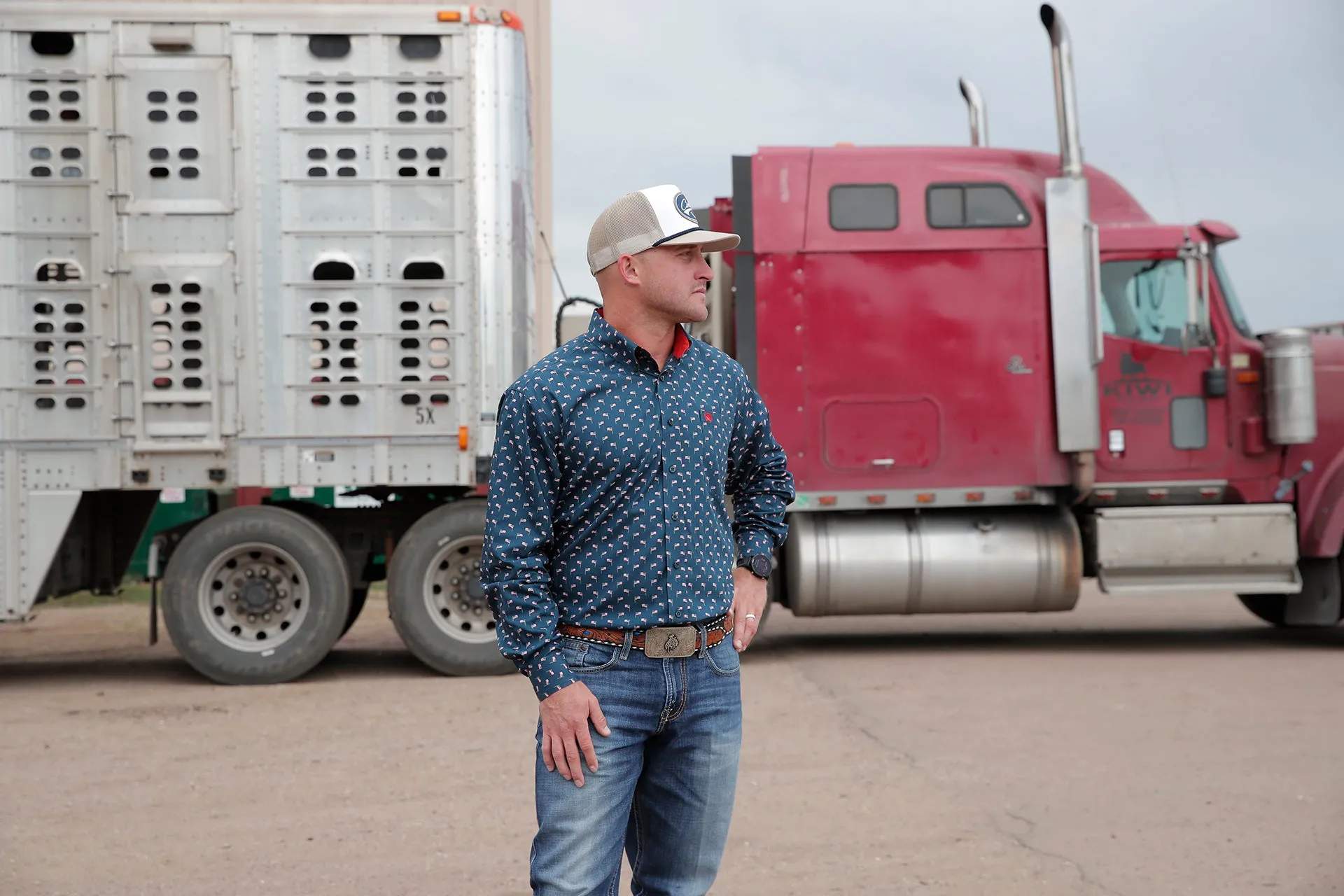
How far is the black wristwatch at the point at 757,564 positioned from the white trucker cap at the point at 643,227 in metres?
0.71

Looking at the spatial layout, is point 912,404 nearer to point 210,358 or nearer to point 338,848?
point 210,358

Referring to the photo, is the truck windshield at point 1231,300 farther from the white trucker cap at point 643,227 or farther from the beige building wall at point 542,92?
the beige building wall at point 542,92

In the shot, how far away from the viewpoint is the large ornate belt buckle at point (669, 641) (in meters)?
2.97

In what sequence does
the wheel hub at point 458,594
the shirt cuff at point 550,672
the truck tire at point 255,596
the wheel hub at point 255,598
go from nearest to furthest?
Result: the shirt cuff at point 550,672 < the truck tire at point 255,596 < the wheel hub at point 255,598 < the wheel hub at point 458,594

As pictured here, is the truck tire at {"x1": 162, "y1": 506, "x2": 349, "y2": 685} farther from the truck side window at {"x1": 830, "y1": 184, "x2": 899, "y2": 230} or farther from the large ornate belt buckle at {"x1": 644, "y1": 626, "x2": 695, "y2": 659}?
the large ornate belt buckle at {"x1": 644, "y1": 626, "x2": 695, "y2": 659}

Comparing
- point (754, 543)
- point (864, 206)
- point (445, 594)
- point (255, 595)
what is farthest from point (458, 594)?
point (754, 543)

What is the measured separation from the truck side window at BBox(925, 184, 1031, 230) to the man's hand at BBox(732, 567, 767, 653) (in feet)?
27.1

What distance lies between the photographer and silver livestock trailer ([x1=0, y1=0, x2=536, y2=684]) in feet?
31.7

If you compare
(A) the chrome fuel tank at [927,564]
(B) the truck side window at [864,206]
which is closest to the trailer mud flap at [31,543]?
(A) the chrome fuel tank at [927,564]

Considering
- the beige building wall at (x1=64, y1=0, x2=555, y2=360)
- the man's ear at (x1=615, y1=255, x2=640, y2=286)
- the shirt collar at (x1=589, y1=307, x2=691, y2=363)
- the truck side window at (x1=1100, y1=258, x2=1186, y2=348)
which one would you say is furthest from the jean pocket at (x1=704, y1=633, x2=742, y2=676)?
the beige building wall at (x1=64, y1=0, x2=555, y2=360)

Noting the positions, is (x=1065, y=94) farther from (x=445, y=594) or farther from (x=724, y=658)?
(x=724, y=658)

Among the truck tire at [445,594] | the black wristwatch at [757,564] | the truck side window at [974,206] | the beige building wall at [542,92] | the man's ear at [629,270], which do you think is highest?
the beige building wall at [542,92]

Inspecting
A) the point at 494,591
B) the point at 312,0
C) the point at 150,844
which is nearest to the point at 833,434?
the point at 312,0

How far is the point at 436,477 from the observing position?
32.5 ft
